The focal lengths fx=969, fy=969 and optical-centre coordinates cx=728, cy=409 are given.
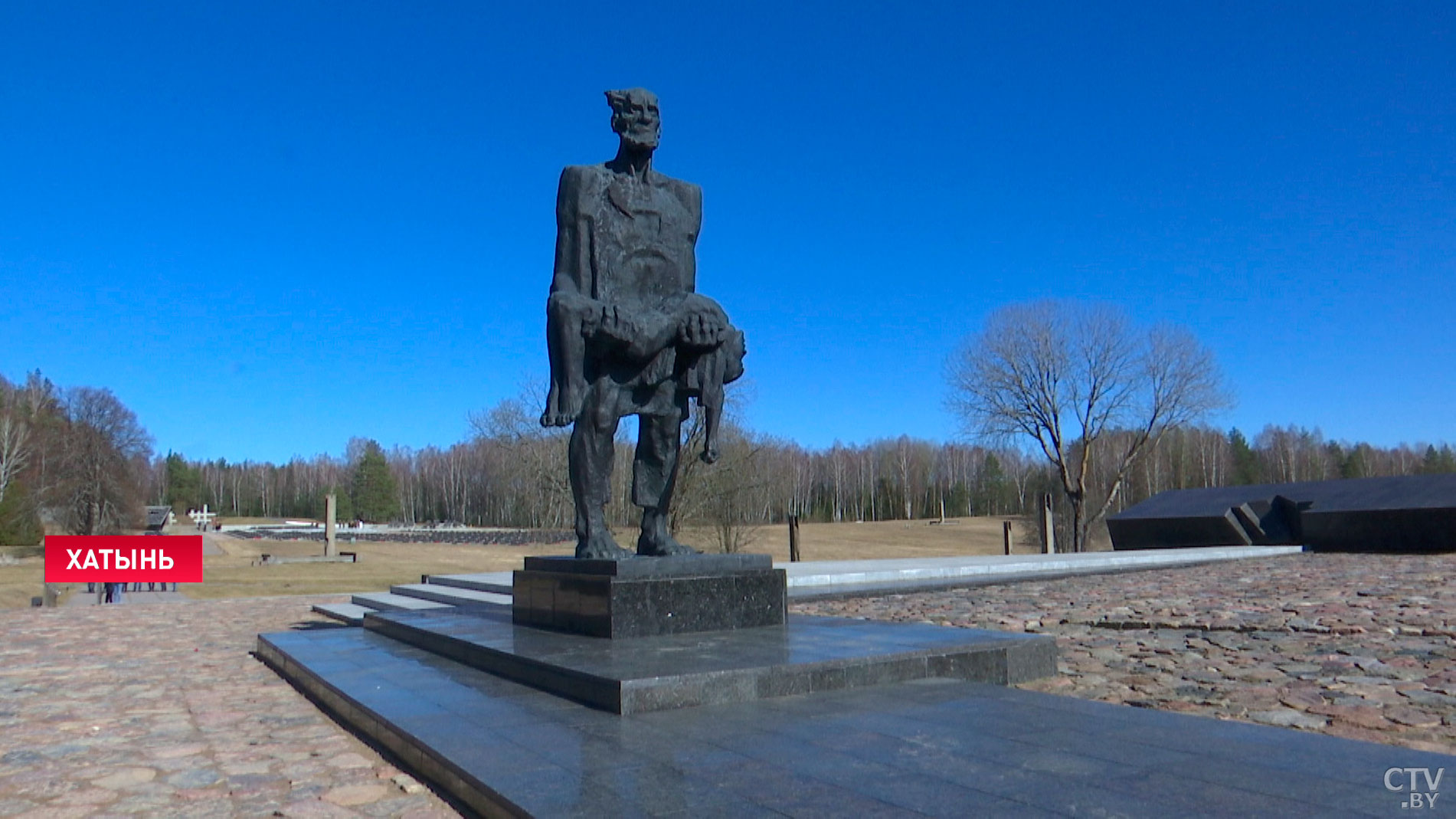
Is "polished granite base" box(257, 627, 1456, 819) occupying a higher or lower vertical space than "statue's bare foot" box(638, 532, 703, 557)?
lower

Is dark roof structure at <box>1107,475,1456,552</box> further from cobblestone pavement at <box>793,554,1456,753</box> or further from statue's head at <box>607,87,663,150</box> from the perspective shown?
statue's head at <box>607,87,663,150</box>

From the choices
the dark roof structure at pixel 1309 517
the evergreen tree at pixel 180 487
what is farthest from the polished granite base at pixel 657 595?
the evergreen tree at pixel 180 487

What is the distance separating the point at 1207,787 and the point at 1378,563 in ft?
47.0

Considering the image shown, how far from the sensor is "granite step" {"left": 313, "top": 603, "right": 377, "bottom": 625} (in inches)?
405

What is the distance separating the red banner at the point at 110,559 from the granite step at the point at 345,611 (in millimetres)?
5446

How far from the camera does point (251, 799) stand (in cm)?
340

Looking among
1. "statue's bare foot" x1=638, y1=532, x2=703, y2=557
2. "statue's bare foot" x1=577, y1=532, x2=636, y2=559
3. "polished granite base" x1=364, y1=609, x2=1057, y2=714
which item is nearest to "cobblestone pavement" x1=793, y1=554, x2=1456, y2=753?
"polished granite base" x1=364, y1=609, x2=1057, y2=714

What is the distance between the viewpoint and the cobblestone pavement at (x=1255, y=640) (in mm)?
4148

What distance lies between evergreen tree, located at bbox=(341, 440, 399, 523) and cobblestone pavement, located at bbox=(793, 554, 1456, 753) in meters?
81.5

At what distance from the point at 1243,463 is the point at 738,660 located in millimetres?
65871

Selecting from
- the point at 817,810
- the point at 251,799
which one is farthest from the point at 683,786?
the point at 251,799

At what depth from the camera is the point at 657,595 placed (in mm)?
5551

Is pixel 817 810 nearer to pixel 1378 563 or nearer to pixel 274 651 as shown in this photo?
pixel 274 651

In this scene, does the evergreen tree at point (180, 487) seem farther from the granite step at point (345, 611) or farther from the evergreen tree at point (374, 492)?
the granite step at point (345, 611)
